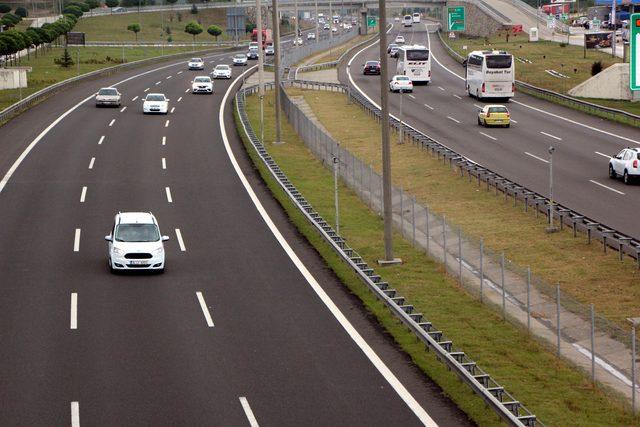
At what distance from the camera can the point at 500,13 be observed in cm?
17650

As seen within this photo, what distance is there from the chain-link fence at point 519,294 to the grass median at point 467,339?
0.64 metres

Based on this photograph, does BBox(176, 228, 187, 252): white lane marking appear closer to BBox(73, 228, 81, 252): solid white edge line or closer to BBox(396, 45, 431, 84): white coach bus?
BBox(73, 228, 81, 252): solid white edge line

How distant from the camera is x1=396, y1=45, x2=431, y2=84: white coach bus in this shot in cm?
10419

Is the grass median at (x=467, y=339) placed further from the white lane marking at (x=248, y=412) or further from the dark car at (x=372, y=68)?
the dark car at (x=372, y=68)

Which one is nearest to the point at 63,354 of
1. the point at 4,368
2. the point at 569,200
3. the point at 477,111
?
the point at 4,368

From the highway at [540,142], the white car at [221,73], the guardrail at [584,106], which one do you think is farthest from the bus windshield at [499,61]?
the white car at [221,73]

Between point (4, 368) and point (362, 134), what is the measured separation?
51458 millimetres

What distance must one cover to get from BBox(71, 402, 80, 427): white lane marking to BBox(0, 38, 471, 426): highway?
0.18ft

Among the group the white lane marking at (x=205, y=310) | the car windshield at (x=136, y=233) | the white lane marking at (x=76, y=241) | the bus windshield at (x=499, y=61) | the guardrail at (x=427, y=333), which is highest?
the bus windshield at (x=499, y=61)

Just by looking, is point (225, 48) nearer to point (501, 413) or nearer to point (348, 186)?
point (348, 186)

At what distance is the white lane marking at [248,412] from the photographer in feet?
75.3

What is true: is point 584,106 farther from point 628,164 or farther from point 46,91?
point 46,91

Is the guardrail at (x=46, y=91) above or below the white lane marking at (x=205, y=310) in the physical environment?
above

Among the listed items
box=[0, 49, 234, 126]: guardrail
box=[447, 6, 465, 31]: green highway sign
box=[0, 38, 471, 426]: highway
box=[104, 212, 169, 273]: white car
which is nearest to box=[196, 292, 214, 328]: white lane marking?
box=[0, 38, 471, 426]: highway
